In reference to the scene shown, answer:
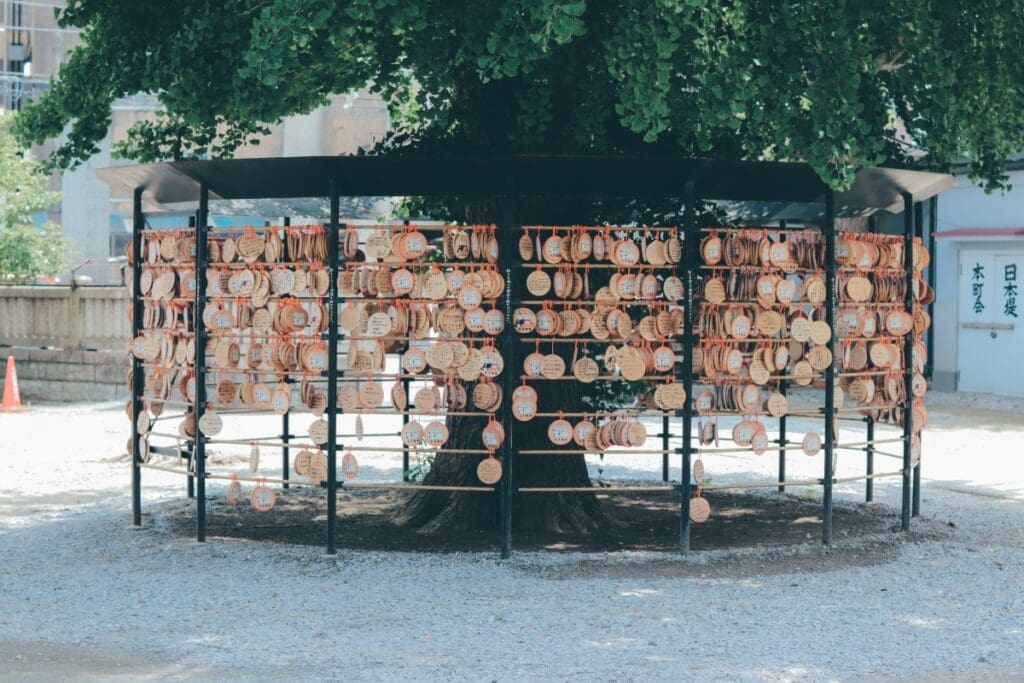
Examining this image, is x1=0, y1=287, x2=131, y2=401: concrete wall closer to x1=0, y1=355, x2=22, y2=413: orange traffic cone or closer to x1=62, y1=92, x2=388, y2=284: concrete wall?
x1=0, y1=355, x2=22, y2=413: orange traffic cone

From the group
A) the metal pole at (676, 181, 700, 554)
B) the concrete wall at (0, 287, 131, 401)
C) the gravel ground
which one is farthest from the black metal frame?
the concrete wall at (0, 287, 131, 401)

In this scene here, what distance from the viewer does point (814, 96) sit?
9430 millimetres

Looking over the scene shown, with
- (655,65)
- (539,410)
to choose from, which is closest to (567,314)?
(539,410)

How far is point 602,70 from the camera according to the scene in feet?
34.9

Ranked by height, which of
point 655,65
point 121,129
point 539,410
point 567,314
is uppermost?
point 121,129

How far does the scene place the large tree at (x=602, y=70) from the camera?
9.09 m

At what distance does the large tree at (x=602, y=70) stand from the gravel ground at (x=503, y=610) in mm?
1783

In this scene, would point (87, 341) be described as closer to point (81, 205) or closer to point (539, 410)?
point (539, 410)

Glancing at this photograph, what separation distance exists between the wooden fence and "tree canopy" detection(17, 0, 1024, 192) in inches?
496

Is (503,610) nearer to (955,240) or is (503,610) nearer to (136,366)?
(136,366)

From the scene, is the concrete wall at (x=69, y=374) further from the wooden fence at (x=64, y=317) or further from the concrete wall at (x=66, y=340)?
the wooden fence at (x=64, y=317)

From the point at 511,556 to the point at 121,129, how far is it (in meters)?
40.6

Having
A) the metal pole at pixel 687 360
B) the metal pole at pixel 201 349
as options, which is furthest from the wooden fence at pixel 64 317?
the metal pole at pixel 687 360

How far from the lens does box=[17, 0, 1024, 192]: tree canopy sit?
9.08m
